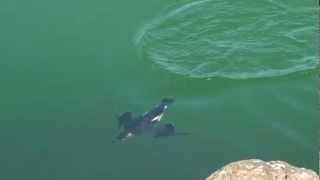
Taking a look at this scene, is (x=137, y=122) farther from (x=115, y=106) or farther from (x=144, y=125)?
(x=115, y=106)

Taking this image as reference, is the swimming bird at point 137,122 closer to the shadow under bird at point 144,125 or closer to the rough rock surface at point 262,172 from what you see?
the shadow under bird at point 144,125

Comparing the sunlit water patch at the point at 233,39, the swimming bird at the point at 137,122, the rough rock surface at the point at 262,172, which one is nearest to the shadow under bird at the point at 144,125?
the swimming bird at the point at 137,122

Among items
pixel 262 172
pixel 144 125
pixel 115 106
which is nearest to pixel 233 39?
pixel 115 106

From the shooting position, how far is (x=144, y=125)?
1000 centimetres

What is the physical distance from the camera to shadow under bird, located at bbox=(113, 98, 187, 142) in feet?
32.3

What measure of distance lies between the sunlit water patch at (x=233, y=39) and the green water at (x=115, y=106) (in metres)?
0.20

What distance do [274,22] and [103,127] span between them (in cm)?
429

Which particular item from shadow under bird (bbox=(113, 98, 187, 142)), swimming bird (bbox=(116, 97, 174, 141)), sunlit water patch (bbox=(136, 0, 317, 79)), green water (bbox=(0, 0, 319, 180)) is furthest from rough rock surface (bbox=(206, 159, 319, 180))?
sunlit water patch (bbox=(136, 0, 317, 79))

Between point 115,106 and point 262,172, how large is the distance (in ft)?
15.2

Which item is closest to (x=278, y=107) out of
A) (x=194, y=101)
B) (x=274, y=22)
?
(x=194, y=101)

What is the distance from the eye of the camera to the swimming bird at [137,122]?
9.91 m

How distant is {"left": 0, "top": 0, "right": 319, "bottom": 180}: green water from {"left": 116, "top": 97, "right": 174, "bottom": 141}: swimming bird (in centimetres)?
15

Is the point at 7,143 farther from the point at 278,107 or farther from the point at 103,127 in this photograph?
the point at 278,107

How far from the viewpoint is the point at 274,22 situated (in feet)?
41.2
